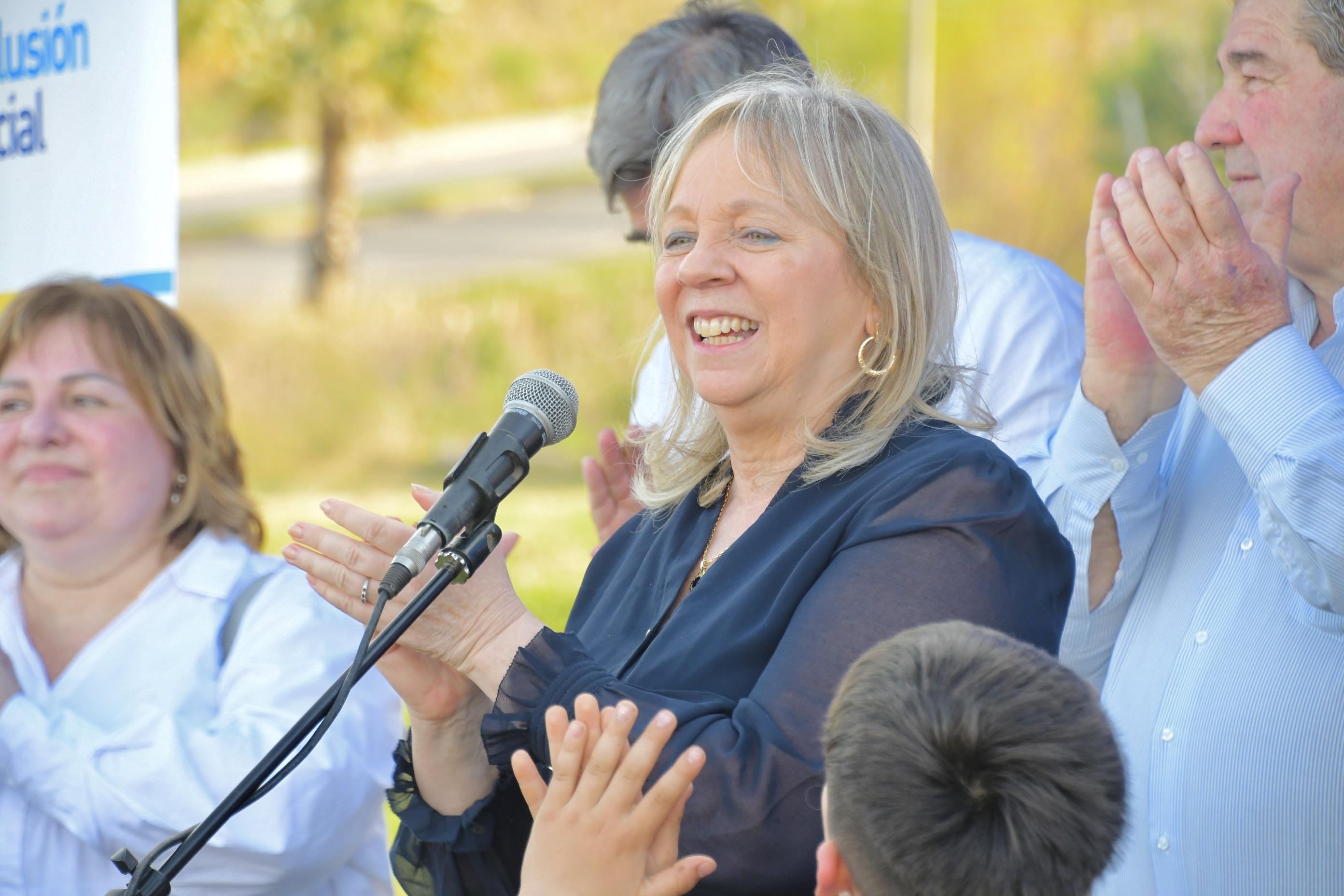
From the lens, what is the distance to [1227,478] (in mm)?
2529

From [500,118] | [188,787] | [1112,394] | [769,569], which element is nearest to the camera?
[769,569]

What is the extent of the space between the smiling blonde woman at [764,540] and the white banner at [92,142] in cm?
181

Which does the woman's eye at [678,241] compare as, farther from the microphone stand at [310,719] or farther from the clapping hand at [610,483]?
the clapping hand at [610,483]

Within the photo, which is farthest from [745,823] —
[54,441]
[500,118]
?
[500,118]

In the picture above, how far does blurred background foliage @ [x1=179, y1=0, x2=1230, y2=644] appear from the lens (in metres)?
15.9

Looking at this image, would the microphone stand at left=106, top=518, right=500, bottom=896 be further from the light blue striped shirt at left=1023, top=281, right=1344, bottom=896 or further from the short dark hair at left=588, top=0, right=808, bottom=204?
the short dark hair at left=588, top=0, right=808, bottom=204

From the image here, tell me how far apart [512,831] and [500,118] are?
92.7 ft

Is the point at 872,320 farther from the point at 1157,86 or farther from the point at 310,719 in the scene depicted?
the point at 1157,86

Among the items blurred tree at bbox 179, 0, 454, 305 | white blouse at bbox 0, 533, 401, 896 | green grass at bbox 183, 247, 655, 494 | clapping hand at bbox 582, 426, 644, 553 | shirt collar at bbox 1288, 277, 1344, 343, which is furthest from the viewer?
green grass at bbox 183, 247, 655, 494

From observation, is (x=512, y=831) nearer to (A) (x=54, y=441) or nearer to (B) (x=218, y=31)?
(A) (x=54, y=441)

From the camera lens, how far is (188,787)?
2945mm

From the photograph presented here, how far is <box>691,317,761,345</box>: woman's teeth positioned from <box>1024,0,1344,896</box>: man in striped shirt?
59 cm

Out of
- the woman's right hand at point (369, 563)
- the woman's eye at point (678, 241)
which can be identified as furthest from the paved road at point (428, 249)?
the woman's right hand at point (369, 563)

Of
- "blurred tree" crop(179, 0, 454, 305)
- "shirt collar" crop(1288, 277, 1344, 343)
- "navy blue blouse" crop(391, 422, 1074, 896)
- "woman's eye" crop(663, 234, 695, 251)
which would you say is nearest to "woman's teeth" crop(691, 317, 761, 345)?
"woman's eye" crop(663, 234, 695, 251)
